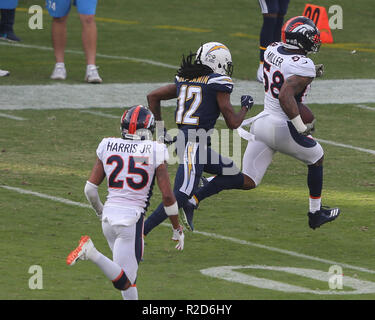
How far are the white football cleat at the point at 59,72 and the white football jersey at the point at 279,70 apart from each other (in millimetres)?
6519

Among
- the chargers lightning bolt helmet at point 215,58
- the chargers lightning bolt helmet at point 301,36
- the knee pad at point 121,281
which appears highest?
the chargers lightning bolt helmet at point 301,36

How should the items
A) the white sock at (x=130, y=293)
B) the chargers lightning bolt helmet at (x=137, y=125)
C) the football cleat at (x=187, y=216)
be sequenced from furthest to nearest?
1. the football cleat at (x=187, y=216)
2. the chargers lightning bolt helmet at (x=137, y=125)
3. the white sock at (x=130, y=293)

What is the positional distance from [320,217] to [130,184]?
236 centimetres

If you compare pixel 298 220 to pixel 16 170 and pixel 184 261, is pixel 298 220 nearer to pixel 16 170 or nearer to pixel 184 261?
pixel 184 261

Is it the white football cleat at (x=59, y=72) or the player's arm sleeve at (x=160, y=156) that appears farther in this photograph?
the white football cleat at (x=59, y=72)

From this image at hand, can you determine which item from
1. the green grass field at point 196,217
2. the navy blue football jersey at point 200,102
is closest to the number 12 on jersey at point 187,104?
the navy blue football jersey at point 200,102

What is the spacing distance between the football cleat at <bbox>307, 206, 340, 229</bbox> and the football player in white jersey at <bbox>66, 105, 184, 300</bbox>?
2.01 m

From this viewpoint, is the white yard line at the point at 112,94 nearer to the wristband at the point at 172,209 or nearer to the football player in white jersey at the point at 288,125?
the football player in white jersey at the point at 288,125

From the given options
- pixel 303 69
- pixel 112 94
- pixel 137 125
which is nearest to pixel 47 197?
pixel 303 69

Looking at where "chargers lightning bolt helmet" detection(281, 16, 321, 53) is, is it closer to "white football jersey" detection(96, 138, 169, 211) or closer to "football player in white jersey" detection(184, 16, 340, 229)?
"football player in white jersey" detection(184, 16, 340, 229)

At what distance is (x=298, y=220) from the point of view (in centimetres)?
900

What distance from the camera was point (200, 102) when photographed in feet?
27.2

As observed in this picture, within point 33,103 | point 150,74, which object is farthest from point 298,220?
point 150,74

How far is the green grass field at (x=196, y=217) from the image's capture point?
7.14 metres
